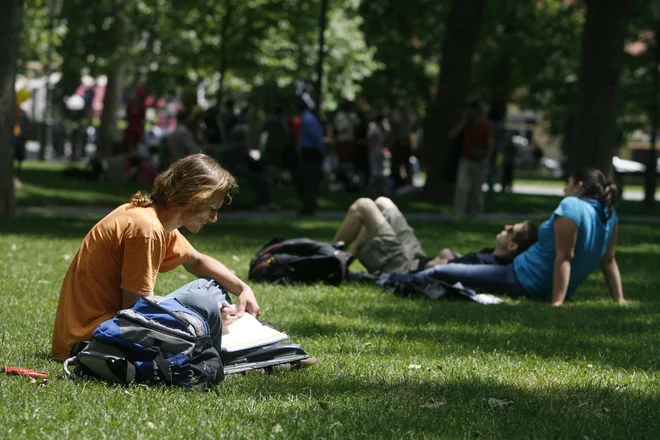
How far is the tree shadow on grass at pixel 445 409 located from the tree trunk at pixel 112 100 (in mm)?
29474

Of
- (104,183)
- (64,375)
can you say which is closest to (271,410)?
(64,375)

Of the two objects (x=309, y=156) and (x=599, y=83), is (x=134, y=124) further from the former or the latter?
(x=599, y=83)

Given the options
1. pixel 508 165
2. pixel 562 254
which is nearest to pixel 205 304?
pixel 562 254

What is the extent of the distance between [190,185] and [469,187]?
14.7 meters

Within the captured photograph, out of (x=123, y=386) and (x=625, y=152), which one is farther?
(x=625, y=152)

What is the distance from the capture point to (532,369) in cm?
702

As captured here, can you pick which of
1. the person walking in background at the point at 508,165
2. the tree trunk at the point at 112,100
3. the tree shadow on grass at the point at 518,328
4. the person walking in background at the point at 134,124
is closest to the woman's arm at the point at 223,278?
the tree shadow on grass at the point at 518,328

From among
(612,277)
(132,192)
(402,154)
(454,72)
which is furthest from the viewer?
(402,154)

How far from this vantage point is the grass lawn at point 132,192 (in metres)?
21.4

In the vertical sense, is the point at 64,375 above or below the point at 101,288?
below

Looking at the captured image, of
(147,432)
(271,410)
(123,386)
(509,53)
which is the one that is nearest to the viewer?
(147,432)

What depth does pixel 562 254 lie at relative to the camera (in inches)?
396

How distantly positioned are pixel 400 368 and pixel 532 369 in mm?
761

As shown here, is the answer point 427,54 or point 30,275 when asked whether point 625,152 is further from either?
point 30,275
